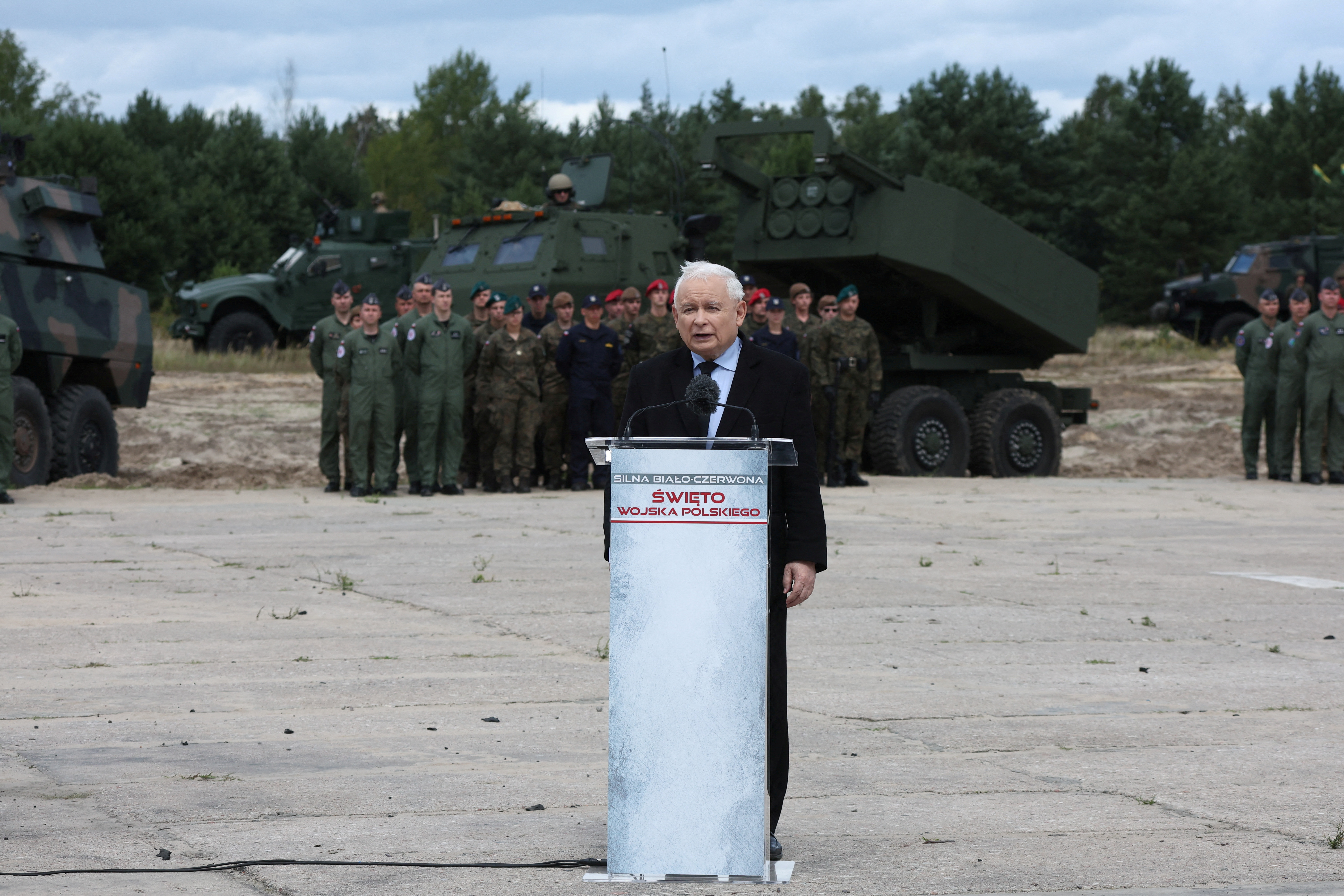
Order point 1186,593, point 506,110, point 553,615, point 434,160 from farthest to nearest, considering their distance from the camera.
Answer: point 434,160 < point 506,110 < point 1186,593 < point 553,615

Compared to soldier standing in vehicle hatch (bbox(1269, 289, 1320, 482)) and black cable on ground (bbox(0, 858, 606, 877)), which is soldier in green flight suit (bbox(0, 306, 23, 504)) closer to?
black cable on ground (bbox(0, 858, 606, 877))

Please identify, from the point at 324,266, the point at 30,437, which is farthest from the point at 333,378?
the point at 324,266

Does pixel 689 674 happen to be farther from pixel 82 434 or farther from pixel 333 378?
pixel 82 434

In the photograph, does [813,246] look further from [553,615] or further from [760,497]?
[760,497]

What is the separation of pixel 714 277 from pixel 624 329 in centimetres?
1165

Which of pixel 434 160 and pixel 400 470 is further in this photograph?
pixel 434 160

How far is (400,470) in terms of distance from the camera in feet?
62.5

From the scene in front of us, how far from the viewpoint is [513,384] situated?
15320 millimetres

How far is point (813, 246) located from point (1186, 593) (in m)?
9.28

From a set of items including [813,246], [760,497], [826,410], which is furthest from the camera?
[813,246]

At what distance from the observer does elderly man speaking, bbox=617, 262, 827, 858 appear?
422 centimetres

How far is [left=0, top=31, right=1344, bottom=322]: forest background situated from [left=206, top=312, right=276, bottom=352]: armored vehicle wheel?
12484mm

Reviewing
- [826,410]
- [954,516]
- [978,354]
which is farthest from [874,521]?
[978,354]

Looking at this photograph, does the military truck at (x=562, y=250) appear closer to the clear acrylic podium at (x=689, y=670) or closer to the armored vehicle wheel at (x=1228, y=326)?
the clear acrylic podium at (x=689, y=670)
